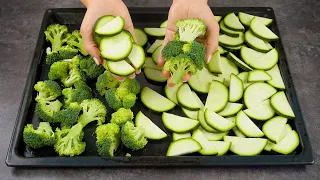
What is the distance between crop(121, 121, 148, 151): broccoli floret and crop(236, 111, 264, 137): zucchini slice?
52cm

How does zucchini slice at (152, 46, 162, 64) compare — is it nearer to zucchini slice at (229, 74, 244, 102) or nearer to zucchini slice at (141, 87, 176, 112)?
A: zucchini slice at (141, 87, 176, 112)

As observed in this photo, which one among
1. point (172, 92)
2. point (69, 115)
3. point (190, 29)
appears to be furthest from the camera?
point (172, 92)

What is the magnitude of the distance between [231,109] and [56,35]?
1.21 m

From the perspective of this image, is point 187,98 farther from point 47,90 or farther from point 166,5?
point 166,5

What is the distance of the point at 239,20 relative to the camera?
2.78 meters

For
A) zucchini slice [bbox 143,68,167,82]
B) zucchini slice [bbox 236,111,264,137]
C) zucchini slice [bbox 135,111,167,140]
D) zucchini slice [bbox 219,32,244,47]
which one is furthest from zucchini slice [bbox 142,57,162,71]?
zucchini slice [bbox 236,111,264,137]

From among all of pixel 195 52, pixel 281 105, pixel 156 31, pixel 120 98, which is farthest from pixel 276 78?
pixel 120 98

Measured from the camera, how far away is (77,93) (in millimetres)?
2297

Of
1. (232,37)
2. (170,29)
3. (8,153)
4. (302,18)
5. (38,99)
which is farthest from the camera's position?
(302,18)

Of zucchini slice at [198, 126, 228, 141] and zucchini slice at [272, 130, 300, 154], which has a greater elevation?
zucchini slice at [272, 130, 300, 154]

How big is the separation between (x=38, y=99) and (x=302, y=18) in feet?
6.37

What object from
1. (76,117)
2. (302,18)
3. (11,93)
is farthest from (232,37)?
(11,93)

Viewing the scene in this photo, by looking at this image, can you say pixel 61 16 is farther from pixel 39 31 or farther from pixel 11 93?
pixel 11 93

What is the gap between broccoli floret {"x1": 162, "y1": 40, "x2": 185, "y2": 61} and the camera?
221 centimetres
